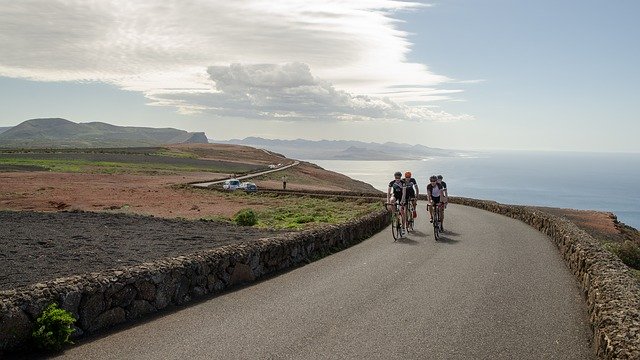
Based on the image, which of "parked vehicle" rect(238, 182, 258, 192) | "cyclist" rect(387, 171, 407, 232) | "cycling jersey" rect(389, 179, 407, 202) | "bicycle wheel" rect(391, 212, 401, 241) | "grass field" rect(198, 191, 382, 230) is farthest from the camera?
"parked vehicle" rect(238, 182, 258, 192)

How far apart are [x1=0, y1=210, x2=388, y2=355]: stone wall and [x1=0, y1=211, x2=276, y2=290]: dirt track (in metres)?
2.11

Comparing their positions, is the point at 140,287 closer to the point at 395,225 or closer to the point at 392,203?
the point at 395,225

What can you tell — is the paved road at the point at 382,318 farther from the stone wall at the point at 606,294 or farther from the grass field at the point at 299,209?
the grass field at the point at 299,209

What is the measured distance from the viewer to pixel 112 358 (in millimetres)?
7590

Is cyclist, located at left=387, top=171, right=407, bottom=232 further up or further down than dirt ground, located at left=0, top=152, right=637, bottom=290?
further up

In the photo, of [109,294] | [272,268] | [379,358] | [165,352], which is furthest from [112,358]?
[272,268]

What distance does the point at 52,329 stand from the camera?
766cm

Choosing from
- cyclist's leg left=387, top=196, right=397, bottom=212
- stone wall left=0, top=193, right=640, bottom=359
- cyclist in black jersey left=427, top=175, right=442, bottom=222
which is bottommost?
stone wall left=0, top=193, right=640, bottom=359

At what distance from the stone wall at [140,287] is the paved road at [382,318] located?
0.46 meters

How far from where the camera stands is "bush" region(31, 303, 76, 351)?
24.7ft

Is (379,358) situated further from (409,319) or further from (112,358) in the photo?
(112,358)

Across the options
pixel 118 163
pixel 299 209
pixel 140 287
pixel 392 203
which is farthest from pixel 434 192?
pixel 118 163

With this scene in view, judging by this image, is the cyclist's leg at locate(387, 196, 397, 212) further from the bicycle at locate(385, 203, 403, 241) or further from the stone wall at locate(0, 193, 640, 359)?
the stone wall at locate(0, 193, 640, 359)

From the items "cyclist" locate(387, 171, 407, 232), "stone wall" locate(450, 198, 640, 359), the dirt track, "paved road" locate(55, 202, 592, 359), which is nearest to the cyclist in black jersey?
"cyclist" locate(387, 171, 407, 232)
